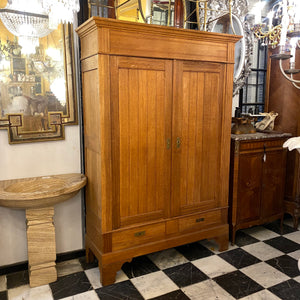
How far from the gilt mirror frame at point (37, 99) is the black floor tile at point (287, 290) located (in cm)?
207

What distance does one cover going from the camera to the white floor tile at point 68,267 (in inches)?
107

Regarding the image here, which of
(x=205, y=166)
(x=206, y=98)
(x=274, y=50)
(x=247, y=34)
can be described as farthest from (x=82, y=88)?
(x=274, y=50)

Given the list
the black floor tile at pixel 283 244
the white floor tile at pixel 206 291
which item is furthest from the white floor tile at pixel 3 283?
the black floor tile at pixel 283 244

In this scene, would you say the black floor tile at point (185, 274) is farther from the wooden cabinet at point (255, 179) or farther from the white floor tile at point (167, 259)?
the wooden cabinet at point (255, 179)

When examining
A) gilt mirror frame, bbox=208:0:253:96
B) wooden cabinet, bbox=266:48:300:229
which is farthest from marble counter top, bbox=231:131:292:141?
gilt mirror frame, bbox=208:0:253:96

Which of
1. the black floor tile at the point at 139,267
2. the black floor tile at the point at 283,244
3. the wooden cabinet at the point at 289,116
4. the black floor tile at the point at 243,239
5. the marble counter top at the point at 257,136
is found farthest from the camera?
the wooden cabinet at the point at 289,116

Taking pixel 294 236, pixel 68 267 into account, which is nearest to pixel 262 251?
pixel 294 236

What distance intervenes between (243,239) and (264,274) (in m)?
0.64

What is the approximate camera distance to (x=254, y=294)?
2.42m

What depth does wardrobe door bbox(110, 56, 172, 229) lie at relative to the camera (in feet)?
7.84

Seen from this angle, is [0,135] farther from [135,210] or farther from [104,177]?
[135,210]

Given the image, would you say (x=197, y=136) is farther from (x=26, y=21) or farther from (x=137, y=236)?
(x=26, y=21)

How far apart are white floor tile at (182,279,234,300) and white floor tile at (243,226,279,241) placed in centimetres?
104

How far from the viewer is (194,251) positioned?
3062 millimetres
